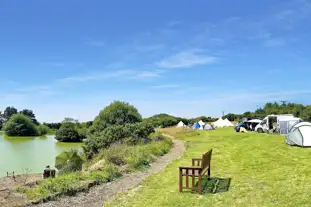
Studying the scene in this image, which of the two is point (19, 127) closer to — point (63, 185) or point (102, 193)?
point (63, 185)

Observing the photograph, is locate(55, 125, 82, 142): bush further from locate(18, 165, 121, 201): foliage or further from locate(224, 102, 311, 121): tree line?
locate(18, 165, 121, 201): foliage

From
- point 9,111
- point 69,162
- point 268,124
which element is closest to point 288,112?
point 268,124

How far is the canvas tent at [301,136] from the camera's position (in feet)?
65.3

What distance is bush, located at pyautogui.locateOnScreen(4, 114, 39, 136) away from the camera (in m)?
72.6

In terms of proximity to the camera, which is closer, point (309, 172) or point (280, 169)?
point (309, 172)

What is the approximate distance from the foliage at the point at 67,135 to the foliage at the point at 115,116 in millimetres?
26775

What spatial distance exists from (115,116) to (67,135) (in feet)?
92.5

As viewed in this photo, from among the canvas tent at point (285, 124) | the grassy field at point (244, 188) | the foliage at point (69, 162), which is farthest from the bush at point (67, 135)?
the grassy field at point (244, 188)

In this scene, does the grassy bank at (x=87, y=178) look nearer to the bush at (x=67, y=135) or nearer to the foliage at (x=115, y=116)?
the foliage at (x=115, y=116)

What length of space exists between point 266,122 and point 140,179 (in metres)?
29.4

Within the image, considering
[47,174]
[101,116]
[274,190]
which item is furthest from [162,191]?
[101,116]

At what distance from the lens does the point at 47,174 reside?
→ 11.3 metres

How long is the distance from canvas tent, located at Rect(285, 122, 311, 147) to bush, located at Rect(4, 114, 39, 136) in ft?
217

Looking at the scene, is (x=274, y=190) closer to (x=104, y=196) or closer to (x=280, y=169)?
(x=280, y=169)
